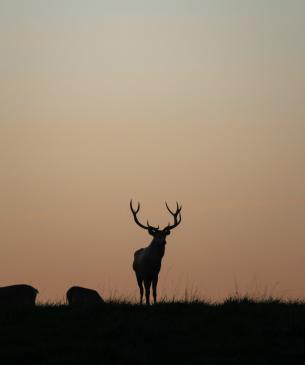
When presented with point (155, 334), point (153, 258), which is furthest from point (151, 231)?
point (155, 334)

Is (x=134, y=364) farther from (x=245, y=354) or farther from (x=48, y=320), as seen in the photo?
(x=48, y=320)

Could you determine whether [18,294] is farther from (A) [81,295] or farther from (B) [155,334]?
(B) [155,334]

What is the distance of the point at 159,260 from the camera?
25062 mm

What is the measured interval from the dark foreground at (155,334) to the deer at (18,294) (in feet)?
13.8

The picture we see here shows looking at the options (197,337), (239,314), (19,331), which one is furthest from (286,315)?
(19,331)

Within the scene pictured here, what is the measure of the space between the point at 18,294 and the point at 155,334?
7.14m

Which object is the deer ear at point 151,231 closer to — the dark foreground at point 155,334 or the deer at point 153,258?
the deer at point 153,258

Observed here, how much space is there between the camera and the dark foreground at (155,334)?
45.6ft

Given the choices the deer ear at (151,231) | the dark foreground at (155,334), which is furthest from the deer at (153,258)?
the dark foreground at (155,334)

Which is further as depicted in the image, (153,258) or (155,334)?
(153,258)

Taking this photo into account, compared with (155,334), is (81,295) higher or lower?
higher

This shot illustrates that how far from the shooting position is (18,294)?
2134 centimetres

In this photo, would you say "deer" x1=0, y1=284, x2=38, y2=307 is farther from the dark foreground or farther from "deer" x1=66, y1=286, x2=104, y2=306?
the dark foreground

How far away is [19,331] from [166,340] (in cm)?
248
